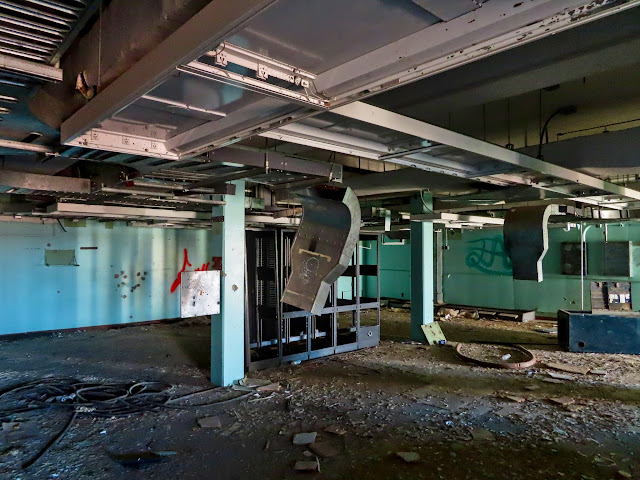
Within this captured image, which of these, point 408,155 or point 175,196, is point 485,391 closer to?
point 408,155

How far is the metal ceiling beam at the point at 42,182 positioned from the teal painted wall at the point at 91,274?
4.71m

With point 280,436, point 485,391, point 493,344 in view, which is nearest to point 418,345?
point 493,344

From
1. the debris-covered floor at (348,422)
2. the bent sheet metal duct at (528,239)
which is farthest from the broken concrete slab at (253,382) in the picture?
the bent sheet metal duct at (528,239)

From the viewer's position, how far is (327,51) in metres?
1.31

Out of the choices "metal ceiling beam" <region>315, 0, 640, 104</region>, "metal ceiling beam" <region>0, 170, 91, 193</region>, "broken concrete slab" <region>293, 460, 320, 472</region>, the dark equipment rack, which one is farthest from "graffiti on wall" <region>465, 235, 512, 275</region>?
"metal ceiling beam" <region>315, 0, 640, 104</region>

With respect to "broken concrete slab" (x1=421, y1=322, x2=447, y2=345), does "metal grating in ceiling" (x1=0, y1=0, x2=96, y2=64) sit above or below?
above

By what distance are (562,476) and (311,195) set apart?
8.22ft

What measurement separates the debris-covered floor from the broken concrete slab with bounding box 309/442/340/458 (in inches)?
0.5

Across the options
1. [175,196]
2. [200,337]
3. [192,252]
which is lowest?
[200,337]

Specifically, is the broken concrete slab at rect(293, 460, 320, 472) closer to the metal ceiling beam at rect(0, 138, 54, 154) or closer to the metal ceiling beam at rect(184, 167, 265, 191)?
the metal ceiling beam at rect(184, 167, 265, 191)

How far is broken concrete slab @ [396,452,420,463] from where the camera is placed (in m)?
2.97

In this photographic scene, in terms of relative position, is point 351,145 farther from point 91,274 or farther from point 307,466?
point 91,274

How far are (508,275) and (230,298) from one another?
7.29 metres

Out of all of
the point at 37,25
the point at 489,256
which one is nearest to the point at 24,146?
the point at 37,25
